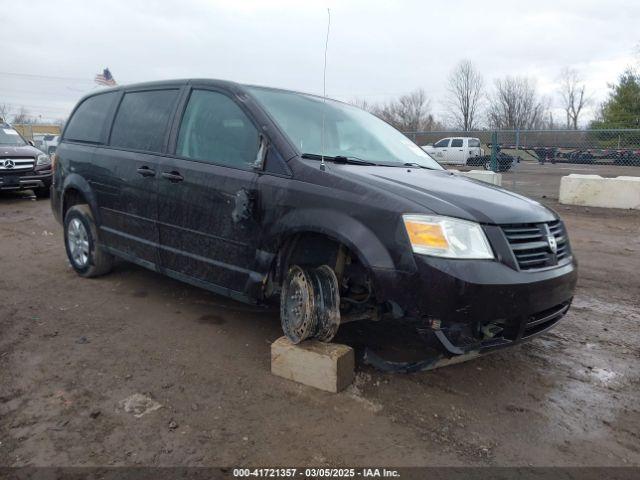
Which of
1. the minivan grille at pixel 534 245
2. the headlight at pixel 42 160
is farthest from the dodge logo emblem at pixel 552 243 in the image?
the headlight at pixel 42 160

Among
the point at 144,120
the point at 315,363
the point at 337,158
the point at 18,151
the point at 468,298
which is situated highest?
the point at 144,120

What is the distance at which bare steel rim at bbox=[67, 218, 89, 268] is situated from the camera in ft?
16.3

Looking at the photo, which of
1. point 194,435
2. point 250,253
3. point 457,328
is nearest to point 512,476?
point 457,328

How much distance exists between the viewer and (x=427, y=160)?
427cm

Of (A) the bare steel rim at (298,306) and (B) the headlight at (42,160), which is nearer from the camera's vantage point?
(A) the bare steel rim at (298,306)

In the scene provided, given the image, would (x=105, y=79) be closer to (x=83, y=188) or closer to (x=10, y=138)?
(x=10, y=138)

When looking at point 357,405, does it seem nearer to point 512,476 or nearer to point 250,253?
point 512,476

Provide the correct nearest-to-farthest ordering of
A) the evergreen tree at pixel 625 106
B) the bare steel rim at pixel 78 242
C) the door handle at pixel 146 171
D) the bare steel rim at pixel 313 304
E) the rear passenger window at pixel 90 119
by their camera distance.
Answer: the bare steel rim at pixel 313 304 < the door handle at pixel 146 171 < the rear passenger window at pixel 90 119 < the bare steel rim at pixel 78 242 < the evergreen tree at pixel 625 106

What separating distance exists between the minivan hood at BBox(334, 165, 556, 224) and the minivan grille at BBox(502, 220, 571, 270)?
0.05m

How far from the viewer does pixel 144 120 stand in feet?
13.9

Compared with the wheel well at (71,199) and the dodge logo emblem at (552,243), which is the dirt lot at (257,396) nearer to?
the dodge logo emblem at (552,243)

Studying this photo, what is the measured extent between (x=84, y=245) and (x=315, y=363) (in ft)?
10.3

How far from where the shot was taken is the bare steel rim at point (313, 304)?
2.94m

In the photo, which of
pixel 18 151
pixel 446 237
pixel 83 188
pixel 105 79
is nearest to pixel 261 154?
pixel 446 237
